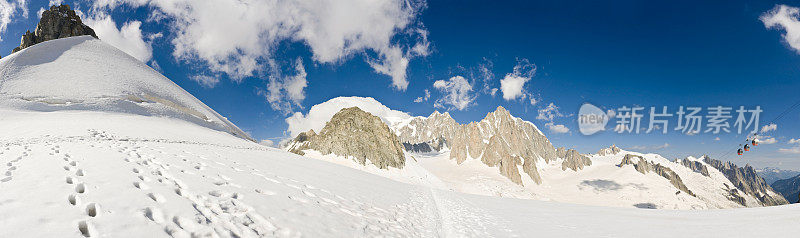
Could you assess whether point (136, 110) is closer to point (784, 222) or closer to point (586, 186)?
point (784, 222)

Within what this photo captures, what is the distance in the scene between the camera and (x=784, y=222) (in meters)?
9.41

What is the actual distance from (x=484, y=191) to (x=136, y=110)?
346 ft

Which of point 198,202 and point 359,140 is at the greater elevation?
point 359,140

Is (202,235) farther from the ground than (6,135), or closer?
farther from the ground

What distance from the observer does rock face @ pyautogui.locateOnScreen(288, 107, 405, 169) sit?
76.4 metres

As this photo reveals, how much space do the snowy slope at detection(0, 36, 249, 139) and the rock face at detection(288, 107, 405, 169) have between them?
37.4 metres

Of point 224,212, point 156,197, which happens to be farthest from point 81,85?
point 224,212

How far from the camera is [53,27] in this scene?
213 feet

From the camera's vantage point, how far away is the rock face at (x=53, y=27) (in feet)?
210

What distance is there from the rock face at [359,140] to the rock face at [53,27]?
2553 inches

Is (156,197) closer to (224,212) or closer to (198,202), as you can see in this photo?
(198,202)

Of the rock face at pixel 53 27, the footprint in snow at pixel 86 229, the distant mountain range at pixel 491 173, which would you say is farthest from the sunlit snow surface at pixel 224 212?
the rock face at pixel 53 27

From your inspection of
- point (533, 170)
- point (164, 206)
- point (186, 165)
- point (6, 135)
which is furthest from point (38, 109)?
point (533, 170)

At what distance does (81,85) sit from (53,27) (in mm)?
57834
